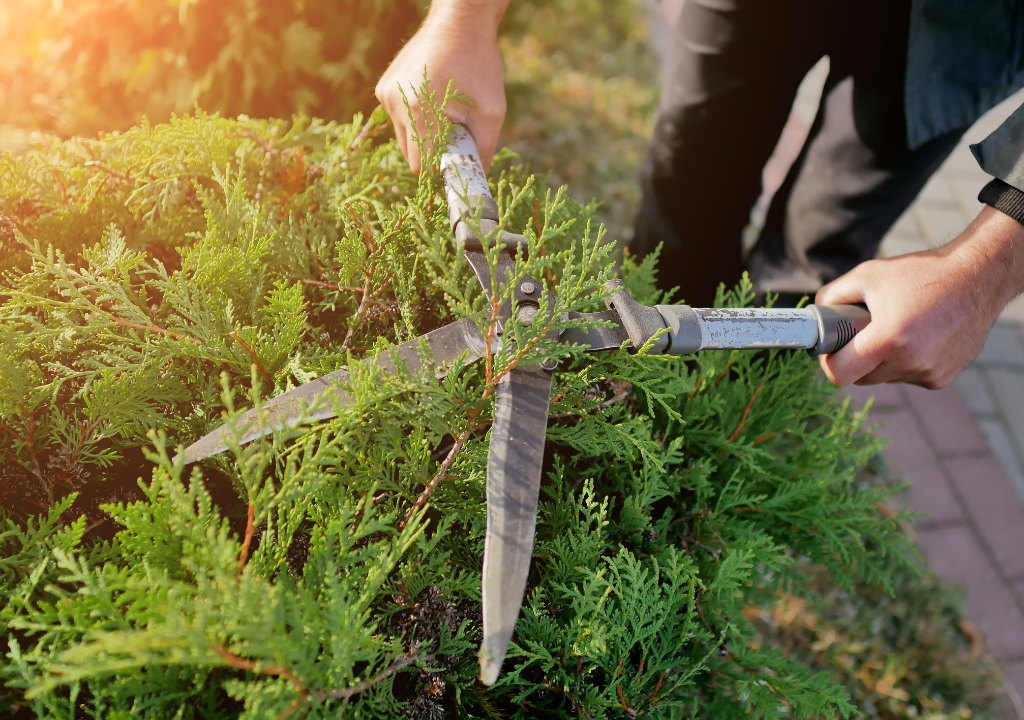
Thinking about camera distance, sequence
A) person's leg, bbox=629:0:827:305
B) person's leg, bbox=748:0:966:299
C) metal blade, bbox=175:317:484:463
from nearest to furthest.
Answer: metal blade, bbox=175:317:484:463 < person's leg, bbox=748:0:966:299 < person's leg, bbox=629:0:827:305

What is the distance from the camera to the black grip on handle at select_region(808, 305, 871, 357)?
1.57m

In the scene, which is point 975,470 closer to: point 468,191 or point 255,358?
point 468,191

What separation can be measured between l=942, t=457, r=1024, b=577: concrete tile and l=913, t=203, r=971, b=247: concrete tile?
6.69 ft

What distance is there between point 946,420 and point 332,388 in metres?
4.27

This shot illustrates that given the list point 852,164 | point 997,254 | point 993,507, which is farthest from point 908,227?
point 997,254

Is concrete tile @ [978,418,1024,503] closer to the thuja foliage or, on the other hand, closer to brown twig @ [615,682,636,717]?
the thuja foliage

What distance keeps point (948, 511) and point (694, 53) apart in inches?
122

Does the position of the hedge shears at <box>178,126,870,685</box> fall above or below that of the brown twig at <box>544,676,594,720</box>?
above

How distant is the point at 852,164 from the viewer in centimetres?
276

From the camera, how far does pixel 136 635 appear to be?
0.85 meters

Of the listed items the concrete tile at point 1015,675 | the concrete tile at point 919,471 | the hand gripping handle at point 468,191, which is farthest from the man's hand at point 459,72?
the concrete tile at point 1015,675

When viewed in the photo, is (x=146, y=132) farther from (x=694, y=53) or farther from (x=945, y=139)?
(x=945, y=139)

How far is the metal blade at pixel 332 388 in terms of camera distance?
112cm

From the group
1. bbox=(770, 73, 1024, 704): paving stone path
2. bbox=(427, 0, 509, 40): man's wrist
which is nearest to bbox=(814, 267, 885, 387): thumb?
bbox=(427, 0, 509, 40): man's wrist
